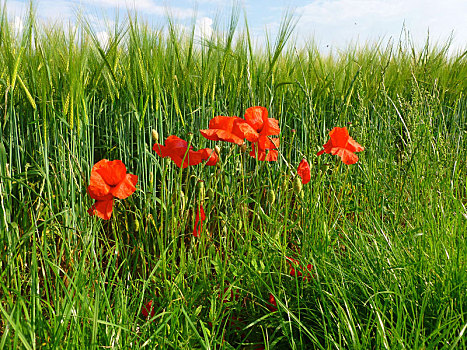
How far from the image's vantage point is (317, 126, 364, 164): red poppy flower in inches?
48.8

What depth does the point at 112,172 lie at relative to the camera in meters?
1.06

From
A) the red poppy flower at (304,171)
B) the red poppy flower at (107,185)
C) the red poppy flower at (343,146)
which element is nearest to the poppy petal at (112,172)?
the red poppy flower at (107,185)

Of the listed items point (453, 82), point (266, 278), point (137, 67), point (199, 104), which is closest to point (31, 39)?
point (137, 67)

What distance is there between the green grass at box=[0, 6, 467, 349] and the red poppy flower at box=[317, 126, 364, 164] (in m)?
0.07

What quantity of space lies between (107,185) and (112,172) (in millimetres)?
35

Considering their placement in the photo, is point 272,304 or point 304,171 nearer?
point 272,304

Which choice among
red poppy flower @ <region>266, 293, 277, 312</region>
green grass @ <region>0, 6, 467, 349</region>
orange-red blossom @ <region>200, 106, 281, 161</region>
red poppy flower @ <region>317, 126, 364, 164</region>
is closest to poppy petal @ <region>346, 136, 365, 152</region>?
red poppy flower @ <region>317, 126, 364, 164</region>

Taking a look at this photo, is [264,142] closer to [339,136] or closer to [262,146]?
[262,146]

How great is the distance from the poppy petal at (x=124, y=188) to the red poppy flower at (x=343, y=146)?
55cm

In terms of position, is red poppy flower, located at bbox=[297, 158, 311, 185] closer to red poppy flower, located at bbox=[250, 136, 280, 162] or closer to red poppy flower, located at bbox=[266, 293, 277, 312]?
red poppy flower, located at bbox=[250, 136, 280, 162]

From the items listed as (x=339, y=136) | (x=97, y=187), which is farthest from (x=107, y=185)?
(x=339, y=136)

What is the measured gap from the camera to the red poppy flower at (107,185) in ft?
3.36

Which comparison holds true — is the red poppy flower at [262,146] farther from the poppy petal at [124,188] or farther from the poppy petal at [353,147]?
the poppy petal at [124,188]

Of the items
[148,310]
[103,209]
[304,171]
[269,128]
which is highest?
[269,128]
